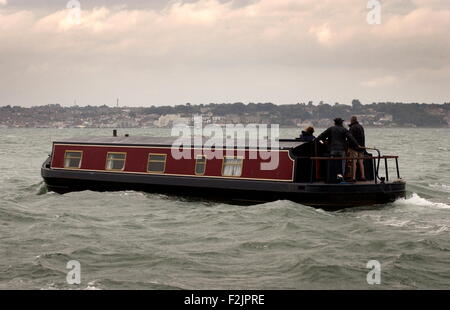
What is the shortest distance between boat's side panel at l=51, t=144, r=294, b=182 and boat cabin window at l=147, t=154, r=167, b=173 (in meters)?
0.11

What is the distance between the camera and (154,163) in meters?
25.2

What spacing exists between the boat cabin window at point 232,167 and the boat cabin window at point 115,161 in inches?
156

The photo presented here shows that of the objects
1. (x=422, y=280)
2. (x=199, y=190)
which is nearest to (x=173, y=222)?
(x=199, y=190)

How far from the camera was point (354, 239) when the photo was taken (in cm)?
1792

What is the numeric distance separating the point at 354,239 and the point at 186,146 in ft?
27.3

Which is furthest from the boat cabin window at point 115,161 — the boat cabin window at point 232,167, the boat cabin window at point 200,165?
the boat cabin window at point 232,167

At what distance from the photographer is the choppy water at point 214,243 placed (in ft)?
47.0

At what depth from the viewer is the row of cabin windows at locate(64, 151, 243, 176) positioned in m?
23.5

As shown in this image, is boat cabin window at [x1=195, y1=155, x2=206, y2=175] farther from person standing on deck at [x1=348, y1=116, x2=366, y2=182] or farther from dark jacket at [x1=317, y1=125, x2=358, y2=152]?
person standing on deck at [x1=348, y1=116, x2=366, y2=182]

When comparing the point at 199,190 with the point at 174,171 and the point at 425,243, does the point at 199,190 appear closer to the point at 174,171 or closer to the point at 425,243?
the point at 174,171

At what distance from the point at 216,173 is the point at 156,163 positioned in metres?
2.47

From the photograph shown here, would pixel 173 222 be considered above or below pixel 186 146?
below

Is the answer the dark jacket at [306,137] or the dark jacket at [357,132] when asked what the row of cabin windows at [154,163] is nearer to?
the dark jacket at [306,137]

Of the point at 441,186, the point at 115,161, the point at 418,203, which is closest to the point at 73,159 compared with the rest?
the point at 115,161
